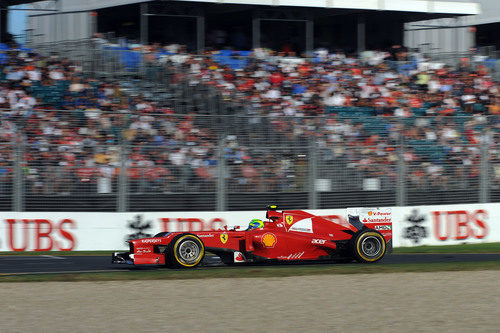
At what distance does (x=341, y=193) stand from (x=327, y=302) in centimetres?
846

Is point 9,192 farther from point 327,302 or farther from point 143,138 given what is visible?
point 327,302

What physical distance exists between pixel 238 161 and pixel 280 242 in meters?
4.46

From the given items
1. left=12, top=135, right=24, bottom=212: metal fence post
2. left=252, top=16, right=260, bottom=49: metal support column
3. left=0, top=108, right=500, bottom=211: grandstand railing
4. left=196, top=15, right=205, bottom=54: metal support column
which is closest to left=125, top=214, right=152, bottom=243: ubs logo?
left=0, top=108, right=500, bottom=211: grandstand railing

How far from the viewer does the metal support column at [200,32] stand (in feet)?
75.7

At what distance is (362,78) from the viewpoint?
2208 centimetres

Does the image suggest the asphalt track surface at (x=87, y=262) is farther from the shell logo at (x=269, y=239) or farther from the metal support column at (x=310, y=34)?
the metal support column at (x=310, y=34)

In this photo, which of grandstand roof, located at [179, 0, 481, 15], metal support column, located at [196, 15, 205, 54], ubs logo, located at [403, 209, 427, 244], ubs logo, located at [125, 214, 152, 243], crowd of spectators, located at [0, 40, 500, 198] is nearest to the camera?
crowd of spectators, located at [0, 40, 500, 198]

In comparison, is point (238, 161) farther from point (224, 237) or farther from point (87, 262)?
point (224, 237)

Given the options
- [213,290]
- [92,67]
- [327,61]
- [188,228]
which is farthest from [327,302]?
[327,61]

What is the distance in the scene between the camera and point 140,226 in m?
16.3

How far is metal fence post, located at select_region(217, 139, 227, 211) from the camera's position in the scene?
1686 cm

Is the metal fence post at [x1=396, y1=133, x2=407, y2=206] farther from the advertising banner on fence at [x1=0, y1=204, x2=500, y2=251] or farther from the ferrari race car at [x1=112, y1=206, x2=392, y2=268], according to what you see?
the ferrari race car at [x1=112, y1=206, x2=392, y2=268]

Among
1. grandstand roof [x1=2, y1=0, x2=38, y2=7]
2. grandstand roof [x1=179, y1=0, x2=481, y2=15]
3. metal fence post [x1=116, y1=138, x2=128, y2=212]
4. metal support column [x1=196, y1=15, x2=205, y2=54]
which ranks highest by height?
grandstand roof [x1=179, y1=0, x2=481, y2=15]

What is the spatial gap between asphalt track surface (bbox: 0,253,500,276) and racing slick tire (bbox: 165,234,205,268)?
0.31 m
